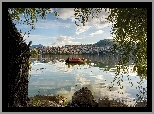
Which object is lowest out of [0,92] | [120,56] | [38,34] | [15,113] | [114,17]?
[15,113]

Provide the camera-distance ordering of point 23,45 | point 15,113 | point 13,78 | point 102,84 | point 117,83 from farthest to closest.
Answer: point 102,84 < point 117,83 < point 23,45 < point 13,78 < point 15,113

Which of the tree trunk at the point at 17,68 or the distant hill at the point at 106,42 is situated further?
the distant hill at the point at 106,42

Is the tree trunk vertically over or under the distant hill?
under

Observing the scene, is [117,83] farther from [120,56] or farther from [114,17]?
[114,17]

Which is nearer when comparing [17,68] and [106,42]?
[17,68]

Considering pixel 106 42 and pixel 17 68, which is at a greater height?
pixel 106 42

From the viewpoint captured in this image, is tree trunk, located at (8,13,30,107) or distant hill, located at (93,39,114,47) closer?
tree trunk, located at (8,13,30,107)

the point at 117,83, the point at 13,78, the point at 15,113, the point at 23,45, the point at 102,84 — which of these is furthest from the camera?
the point at 102,84

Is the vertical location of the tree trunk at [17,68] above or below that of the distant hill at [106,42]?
below

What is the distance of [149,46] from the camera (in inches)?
217

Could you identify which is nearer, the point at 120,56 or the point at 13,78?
the point at 13,78

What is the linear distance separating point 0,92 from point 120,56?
321 cm
